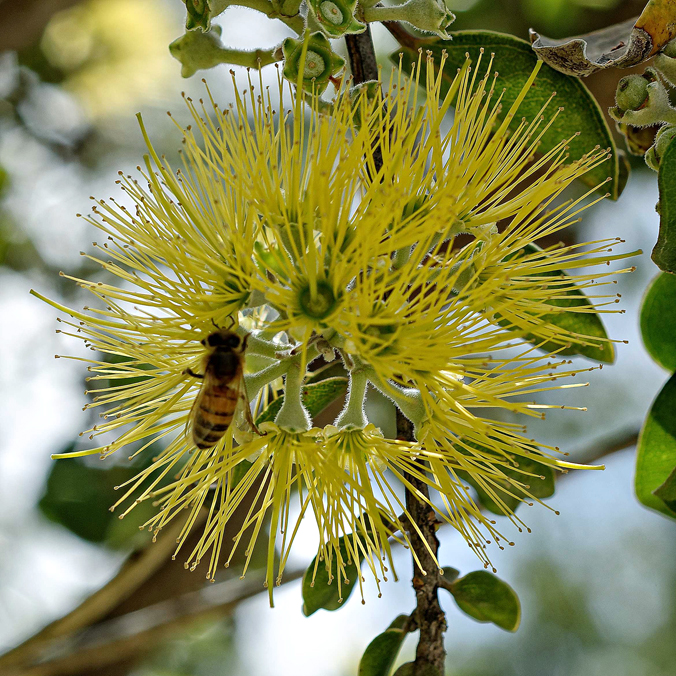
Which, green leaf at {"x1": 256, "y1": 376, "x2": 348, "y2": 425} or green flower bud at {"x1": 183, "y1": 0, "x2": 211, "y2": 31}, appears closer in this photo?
green flower bud at {"x1": 183, "y1": 0, "x2": 211, "y2": 31}

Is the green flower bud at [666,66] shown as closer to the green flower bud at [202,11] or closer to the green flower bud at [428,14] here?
the green flower bud at [428,14]

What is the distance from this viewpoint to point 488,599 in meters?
1.53

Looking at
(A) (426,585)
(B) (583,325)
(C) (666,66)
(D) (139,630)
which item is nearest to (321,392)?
(A) (426,585)

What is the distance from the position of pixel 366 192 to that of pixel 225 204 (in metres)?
0.28

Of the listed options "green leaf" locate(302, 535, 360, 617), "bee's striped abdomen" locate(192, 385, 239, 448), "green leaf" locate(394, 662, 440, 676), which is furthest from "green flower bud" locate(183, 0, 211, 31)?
"green leaf" locate(394, 662, 440, 676)

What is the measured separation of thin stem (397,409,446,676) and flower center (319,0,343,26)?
770mm

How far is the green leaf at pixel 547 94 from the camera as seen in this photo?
1.54m

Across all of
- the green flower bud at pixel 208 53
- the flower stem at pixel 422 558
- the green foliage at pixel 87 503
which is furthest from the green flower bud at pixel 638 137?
the green foliage at pixel 87 503

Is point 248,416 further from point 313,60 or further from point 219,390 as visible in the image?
point 313,60

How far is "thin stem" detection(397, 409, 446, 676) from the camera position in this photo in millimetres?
1433

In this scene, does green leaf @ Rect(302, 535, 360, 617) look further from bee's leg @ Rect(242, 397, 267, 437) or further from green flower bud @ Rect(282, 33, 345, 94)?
green flower bud @ Rect(282, 33, 345, 94)

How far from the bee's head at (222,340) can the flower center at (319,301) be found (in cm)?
20

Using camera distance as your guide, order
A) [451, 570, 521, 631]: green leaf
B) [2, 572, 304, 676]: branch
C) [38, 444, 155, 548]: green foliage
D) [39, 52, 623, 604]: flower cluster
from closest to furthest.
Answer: [39, 52, 623, 604]: flower cluster < [451, 570, 521, 631]: green leaf < [2, 572, 304, 676]: branch < [38, 444, 155, 548]: green foliage

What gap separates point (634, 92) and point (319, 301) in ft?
2.41
